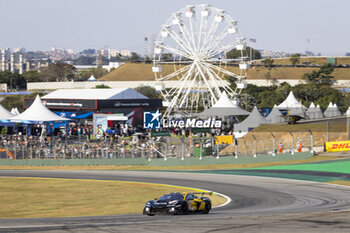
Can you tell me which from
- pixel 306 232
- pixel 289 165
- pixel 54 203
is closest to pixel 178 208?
pixel 306 232

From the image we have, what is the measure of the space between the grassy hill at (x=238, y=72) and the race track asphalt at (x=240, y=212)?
4610 inches

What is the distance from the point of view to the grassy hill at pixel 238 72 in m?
154

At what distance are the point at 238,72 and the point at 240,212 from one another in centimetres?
13343

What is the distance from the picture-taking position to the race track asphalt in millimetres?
15188

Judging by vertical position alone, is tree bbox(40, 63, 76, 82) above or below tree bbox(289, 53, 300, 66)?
below

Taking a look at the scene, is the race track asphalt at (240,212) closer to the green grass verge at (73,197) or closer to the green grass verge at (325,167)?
the green grass verge at (73,197)

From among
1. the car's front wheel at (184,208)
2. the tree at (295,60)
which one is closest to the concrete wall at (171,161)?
the car's front wheel at (184,208)

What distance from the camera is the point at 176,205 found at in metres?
19.0

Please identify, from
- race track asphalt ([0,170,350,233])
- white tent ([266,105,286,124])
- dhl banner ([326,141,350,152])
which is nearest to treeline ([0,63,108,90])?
white tent ([266,105,286,124])

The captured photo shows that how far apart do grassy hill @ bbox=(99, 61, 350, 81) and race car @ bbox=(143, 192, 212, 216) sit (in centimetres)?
13086

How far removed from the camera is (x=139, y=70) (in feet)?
567

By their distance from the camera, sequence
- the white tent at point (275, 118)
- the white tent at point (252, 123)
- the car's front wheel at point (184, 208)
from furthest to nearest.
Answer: the white tent at point (275, 118), the white tent at point (252, 123), the car's front wheel at point (184, 208)

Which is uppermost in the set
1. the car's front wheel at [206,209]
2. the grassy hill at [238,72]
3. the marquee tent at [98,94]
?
the grassy hill at [238,72]

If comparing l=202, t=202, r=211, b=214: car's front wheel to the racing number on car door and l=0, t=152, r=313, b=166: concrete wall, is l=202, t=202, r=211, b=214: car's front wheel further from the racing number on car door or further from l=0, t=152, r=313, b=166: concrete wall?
l=0, t=152, r=313, b=166: concrete wall
